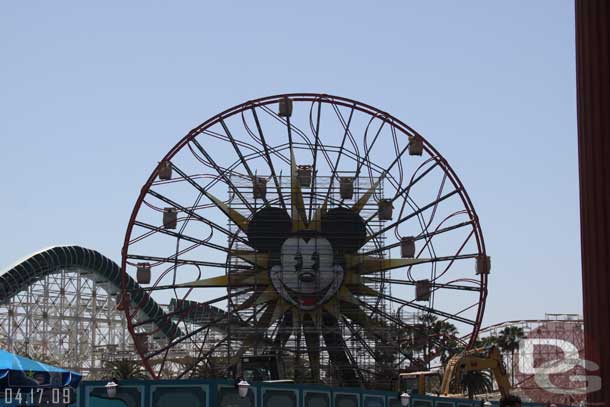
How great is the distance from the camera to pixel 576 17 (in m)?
12.7

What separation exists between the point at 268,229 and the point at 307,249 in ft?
6.94

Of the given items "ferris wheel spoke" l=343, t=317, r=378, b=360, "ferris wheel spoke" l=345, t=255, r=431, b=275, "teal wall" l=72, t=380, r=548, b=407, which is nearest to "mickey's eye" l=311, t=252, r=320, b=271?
"ferris wheel spoke" l=345, t=255, r=431, b=275

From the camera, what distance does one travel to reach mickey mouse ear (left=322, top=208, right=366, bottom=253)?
53188mm

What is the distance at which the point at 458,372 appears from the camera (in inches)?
1756

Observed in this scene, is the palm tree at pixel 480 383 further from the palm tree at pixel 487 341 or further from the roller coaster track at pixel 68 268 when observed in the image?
the roller coaster track at pixel 68 268

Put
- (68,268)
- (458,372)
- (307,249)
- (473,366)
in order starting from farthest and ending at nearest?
1. (68,268)
2. (307,249)
3. (473,366)
4. (458,372)

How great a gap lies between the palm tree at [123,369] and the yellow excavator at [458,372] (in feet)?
81.0

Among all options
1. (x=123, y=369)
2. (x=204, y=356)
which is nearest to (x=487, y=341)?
(x=123, y=369)

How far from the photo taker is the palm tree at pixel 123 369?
66.5 meters

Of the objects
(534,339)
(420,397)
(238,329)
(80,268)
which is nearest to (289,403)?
(420,397)

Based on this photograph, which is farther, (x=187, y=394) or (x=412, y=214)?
(x=412, y=214)

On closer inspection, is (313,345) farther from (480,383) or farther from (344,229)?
(480,383)

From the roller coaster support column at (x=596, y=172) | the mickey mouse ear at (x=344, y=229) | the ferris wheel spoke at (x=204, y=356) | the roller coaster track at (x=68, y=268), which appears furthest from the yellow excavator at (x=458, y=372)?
the roller coaster support column at (x=596, y=172)

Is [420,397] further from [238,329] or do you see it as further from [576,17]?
[238,329]
